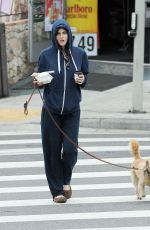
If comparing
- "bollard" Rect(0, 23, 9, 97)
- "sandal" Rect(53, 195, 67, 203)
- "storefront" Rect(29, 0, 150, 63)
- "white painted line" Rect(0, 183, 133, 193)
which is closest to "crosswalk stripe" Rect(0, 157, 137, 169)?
"white painted line" Rect(0, 183, 133, 193)

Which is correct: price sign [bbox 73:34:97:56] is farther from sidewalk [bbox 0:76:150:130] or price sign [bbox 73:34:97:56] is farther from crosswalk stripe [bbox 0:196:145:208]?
crosswalk stripe [bbox 0:196:145:208]

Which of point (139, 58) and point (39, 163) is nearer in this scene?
point (39, 163)

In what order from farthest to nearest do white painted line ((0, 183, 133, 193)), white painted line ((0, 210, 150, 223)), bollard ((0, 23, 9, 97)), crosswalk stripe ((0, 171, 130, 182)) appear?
bollard ((0, 23, 9, 97)) → crosswalk stripe ((0, 171, 130, 182)) → white painted line ((0, 183, 133, 193)) → white painted line ((0, 210, 150, 223))

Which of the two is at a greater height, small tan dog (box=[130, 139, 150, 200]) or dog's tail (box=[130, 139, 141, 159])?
dog's tail (box=[130, 139, 141, 159])

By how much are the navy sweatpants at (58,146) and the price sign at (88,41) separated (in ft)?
33.0

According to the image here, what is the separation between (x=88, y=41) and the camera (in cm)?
1783

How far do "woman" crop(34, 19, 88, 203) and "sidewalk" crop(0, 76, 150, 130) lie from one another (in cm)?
524

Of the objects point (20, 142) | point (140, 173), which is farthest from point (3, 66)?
point (140, 173)

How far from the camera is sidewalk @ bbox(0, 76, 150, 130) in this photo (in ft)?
42.9

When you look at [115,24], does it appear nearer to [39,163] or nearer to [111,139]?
[111,139]

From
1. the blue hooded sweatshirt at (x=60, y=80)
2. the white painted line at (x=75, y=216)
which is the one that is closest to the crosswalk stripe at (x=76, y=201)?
the white painted line at (x=75, y=216)

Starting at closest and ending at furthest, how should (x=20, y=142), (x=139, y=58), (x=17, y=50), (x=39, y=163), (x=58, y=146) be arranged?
(x=58, y=146), (x=39, y=163), (x=20, y=142), (x=139, y=58), (x=17, y=50)

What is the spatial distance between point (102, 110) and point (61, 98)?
633 centimetres

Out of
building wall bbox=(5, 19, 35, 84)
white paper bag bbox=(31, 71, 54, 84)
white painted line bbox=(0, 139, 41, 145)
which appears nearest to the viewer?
white paper bag bbox=(31, 71, 54, 84)
